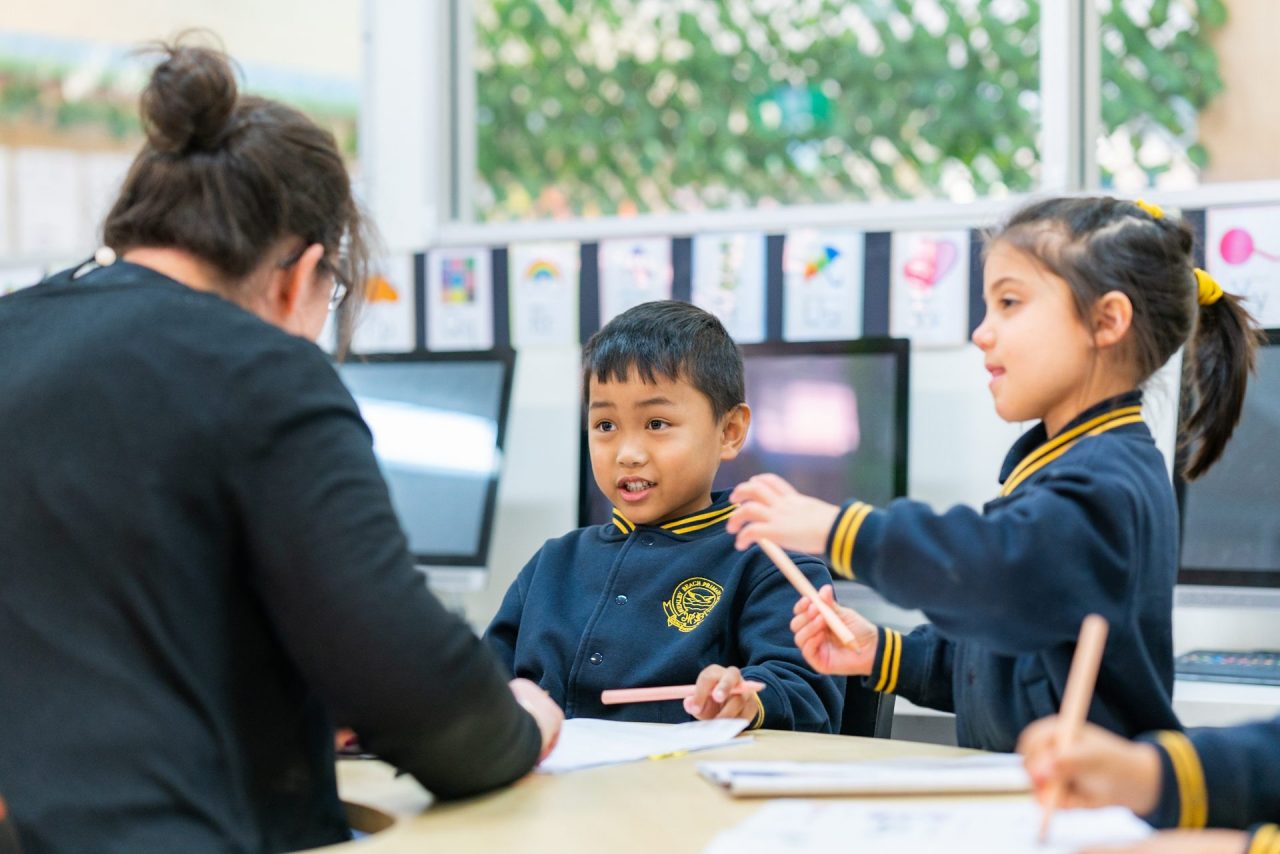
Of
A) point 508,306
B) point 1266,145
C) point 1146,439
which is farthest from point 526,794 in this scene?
point 1266,145

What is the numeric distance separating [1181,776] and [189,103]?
0.79 m

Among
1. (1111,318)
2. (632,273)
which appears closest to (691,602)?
(1111,318)

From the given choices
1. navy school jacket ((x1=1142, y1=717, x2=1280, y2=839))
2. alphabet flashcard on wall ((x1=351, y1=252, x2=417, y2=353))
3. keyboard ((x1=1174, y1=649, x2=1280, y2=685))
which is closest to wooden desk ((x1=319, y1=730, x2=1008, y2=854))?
navy school jacket ((x1=1142, y1=717, x2=1280, y2=839))

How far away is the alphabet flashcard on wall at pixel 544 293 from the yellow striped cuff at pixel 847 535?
1460 millimetres

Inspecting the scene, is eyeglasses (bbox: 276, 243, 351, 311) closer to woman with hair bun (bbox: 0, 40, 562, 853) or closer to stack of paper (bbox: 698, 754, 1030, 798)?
woman with hair bun (bbox: 0, 40, 562, 853)

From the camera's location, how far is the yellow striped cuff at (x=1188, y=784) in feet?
2.65

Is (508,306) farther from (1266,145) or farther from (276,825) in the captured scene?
(276,825)

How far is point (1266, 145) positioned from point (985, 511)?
1455 mm

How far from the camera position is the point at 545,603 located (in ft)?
5.32

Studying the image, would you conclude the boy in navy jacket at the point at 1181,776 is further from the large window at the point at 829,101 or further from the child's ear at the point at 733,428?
the large window at the point at 829,101

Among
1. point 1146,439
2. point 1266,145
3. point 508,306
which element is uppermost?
point 1266,145

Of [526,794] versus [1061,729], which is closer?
[1061,729]

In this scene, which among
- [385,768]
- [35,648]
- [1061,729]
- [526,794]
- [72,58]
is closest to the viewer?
[1061,729]

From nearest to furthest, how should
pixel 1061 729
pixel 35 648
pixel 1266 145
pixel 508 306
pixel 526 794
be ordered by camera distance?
1. pixel 1061 729
2. pixel 35 648
3. pixel 526 794
4. pixel 1266 145
5. pixel 508 306
